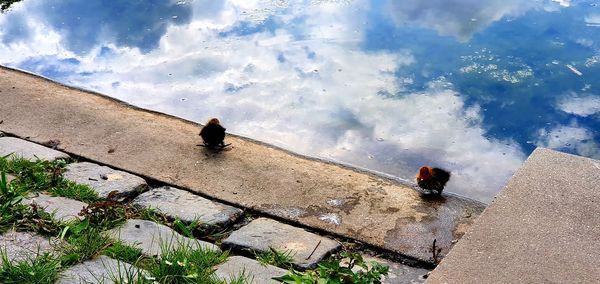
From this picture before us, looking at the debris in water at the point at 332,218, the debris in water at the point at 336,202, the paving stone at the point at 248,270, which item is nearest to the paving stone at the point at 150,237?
the paving stone at the point at 248,270

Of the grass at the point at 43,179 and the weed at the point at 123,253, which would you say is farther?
the grass at the point at 43,179

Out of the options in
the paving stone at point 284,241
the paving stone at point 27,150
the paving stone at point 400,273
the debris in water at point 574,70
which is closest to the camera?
the paving stone at point 400,273

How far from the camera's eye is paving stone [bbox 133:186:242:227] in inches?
136

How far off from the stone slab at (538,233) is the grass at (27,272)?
143cm

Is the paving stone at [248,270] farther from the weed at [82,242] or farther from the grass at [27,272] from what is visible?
the grass at [27,272]

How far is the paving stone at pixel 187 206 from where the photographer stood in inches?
136

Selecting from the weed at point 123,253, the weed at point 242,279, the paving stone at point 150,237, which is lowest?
the weed at point 242,279

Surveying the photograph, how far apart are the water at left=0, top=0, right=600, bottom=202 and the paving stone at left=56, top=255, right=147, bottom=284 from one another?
73.4 inches

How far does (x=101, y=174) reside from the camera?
3918 millimetres

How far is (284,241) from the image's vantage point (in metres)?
3.25

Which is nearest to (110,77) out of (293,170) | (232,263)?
(293,170)

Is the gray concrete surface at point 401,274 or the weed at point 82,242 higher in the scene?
the weed at point 82,242

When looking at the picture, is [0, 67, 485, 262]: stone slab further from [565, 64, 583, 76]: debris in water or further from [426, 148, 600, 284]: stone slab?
[565, 64, 583, 76]: debris in water

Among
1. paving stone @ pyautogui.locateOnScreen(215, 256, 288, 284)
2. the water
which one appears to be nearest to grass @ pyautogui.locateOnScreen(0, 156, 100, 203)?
paving stone @ pyautogui.locateOnScreen(215, 256, 288, 284)
